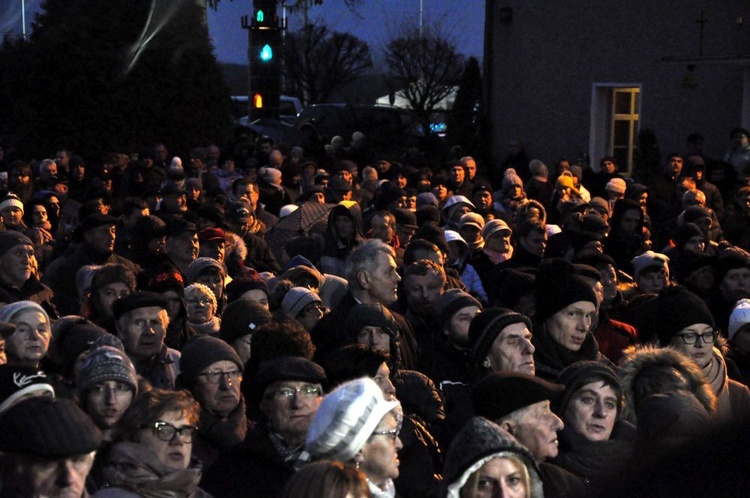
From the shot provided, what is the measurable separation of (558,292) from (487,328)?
0.86 metres

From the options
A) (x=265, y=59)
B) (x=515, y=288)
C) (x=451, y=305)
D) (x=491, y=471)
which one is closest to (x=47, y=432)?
(x=491, y=471)

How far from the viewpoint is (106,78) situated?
20.7m

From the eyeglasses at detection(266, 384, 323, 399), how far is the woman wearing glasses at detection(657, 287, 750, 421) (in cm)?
233

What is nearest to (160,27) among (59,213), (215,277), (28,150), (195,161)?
(28,150)

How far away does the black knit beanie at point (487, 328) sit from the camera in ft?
19.2

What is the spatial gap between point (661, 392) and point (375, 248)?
7.89ft

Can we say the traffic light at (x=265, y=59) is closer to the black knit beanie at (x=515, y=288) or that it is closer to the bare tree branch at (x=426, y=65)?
the bare tree branch at (x=426, y=65)

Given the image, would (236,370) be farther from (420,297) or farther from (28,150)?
(28,150)

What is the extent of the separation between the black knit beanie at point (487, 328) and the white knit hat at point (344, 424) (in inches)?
77.8

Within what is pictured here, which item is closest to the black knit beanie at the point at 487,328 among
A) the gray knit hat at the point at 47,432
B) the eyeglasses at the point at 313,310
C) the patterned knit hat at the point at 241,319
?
the patterned knit hat at the point at 241,319

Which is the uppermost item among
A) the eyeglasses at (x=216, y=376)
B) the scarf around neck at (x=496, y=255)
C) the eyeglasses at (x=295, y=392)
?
the eyeglasses at (x=295, y=392)

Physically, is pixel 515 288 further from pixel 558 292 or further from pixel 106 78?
pixel 106 78

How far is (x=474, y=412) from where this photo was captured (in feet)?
16.2

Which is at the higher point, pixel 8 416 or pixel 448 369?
pixel 8 416
